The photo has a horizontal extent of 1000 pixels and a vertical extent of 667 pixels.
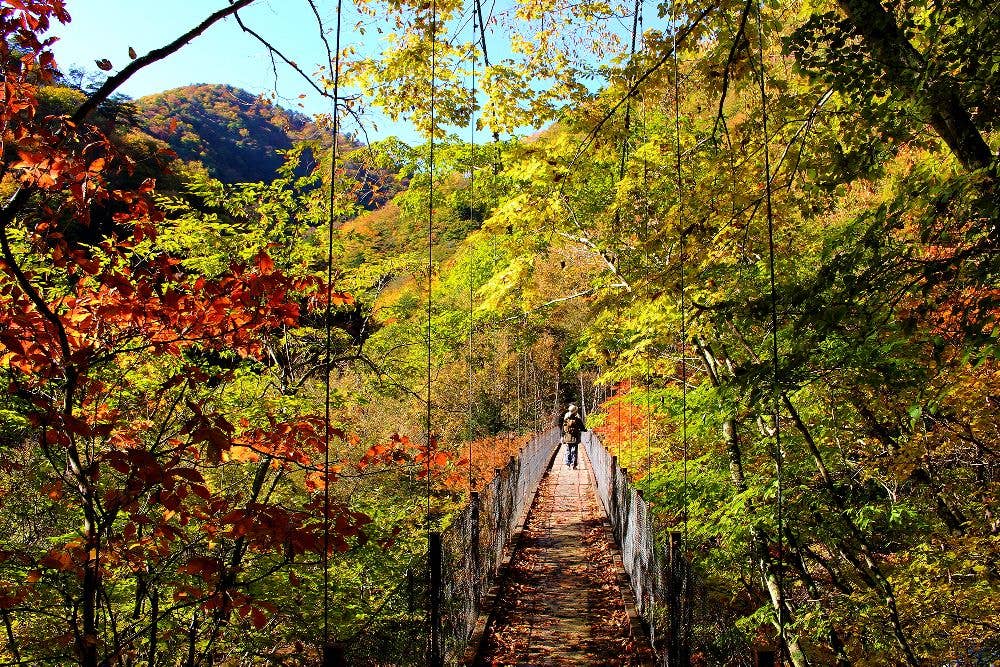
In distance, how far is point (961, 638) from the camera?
14.8 feet

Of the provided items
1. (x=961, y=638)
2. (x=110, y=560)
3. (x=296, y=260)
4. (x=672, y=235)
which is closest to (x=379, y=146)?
(x=296, y=260)

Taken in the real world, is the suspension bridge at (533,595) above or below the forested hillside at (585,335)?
below

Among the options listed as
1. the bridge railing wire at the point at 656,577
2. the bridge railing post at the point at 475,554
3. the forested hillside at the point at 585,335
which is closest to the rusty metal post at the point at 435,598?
the forested hillside at the point at 585,335

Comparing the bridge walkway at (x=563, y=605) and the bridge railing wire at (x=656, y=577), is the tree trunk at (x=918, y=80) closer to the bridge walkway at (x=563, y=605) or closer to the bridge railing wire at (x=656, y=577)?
the bridge railing wire at (x=656, y=577)

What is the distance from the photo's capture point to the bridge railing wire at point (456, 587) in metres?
4.38

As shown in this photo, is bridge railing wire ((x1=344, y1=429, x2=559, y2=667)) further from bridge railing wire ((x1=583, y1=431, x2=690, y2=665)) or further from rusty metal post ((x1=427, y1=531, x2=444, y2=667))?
bridge railing wire ((x1=583, y1=431, x2=690, y2=665))

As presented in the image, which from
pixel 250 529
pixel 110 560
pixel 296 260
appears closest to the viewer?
pixel 250 529

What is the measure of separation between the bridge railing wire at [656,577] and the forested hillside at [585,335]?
144mm

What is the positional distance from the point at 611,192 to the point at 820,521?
14.7 feet

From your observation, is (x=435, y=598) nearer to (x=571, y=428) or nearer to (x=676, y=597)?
(x=676, y=597)

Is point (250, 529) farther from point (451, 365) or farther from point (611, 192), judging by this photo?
point (451, 365)

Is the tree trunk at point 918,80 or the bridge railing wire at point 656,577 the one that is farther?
the bridge railing wire at point 656,577

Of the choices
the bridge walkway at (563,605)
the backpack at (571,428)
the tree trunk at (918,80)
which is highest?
the tree trunk at (918,80)

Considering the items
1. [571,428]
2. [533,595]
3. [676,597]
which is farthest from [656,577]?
[571,428]
